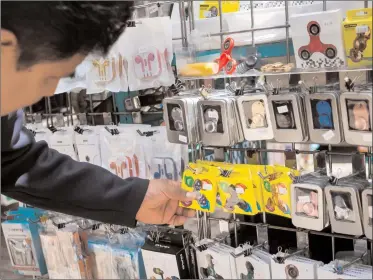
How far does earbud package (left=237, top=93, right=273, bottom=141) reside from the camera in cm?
104

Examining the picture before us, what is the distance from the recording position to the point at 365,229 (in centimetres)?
89

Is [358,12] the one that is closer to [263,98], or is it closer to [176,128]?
[263,98]

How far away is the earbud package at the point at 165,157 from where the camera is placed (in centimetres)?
125

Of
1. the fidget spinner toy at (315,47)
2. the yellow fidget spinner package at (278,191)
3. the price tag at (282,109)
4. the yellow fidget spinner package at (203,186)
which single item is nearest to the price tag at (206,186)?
the yellow fidget spinner package at (203,186)

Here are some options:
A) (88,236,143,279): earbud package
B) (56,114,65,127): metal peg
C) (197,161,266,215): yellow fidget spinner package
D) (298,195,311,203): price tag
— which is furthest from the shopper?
(56,114,65,127): metal peg

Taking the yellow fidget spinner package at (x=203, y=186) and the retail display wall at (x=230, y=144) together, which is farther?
the yellow fidget spinner package at (x=203, y=186)

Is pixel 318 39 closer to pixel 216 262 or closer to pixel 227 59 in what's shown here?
pixel 227 59

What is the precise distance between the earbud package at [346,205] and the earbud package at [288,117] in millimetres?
110

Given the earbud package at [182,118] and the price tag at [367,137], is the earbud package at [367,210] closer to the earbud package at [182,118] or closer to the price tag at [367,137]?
the price tag at [367,137]

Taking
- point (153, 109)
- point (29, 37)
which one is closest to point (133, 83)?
point (153, 109)

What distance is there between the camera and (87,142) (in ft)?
4.64

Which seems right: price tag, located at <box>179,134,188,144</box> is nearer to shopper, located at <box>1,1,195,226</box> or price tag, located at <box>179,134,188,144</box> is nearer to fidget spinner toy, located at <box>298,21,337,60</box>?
shopper, located at <box>1,1,195,226</box>

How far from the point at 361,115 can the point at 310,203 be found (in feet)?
0.70

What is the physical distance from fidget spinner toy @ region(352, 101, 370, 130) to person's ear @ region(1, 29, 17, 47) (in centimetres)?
54
